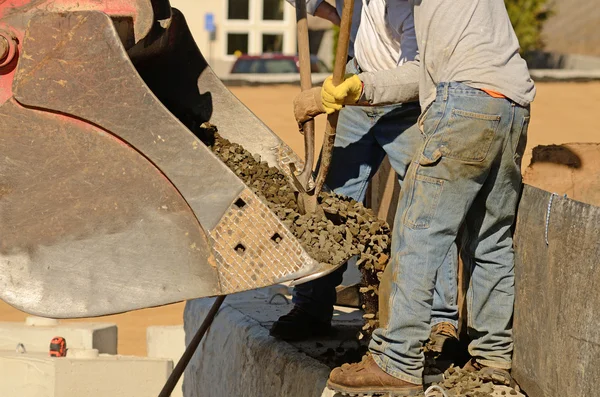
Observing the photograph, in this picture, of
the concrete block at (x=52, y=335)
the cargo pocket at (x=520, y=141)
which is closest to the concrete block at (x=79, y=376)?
the concrete block at (x=52, y=335)

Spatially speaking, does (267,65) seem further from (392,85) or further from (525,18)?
(392,85)

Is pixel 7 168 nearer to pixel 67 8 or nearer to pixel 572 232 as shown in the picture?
pixel 67 8

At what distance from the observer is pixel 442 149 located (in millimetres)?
3385

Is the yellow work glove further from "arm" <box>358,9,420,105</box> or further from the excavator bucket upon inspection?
the excavator bucket

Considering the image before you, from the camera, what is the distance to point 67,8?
3434mm

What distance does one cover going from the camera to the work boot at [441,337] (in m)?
4.07

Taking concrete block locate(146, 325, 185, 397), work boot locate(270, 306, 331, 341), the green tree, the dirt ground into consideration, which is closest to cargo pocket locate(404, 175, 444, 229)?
work boot locate(270, 306, 331, 341)

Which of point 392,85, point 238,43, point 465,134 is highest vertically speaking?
point 392,85

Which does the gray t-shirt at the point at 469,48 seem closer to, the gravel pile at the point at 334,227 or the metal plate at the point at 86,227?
the gravel pile at the point at 334,227

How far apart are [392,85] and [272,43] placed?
30.8 metres

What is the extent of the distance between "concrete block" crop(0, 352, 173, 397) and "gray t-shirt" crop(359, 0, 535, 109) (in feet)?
8.47

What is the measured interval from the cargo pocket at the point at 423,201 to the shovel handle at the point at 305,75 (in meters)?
0.55

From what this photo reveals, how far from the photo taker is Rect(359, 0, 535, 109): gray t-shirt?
3.42 meters

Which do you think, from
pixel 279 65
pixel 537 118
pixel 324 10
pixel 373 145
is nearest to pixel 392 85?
pixel 373 145
